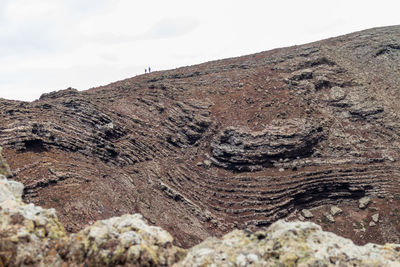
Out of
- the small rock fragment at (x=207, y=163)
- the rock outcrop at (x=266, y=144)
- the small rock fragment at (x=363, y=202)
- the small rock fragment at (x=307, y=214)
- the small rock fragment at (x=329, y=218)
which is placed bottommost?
the small rock fragment at (x=329, y=218)

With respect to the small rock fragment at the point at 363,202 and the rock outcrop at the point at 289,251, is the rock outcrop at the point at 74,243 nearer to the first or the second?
the rock outcrop at the point at 289,251

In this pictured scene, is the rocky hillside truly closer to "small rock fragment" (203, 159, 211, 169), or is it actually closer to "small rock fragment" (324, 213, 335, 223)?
"small rock fragment" (324, 213, 335, 223)

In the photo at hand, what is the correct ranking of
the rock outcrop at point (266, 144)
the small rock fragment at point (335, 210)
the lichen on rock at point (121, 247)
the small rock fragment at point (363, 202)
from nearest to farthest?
1. the lichen on rock at point (121, 247)
2. the small rock fragment at point (363, 202)
3. the small rock fragment at point (335, 210)
4. the rock outcrop at point (266, 144)

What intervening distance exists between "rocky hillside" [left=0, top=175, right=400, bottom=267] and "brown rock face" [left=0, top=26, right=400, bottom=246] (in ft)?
42.4

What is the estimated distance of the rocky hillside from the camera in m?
8.04

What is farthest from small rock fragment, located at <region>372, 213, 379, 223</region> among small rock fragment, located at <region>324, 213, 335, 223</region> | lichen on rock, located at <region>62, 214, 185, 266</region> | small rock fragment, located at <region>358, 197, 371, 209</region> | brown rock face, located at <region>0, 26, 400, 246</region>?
lichen on rock, located at <region>62, 214, 185, 266</region>

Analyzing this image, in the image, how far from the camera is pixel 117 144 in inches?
1268

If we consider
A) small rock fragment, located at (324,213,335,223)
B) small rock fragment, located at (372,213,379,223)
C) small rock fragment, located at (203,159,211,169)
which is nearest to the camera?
small rock fragment, located at (372,213,379,223)

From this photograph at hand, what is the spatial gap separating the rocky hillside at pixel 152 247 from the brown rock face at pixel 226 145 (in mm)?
12911

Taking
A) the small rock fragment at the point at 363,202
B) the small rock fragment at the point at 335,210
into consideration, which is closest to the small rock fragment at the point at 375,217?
the small rock fragment at the point at 363,202

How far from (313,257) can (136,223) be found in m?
5.38

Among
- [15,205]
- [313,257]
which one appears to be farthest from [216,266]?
[15,205]

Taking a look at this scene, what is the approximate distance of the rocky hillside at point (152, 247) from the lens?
804 centimetres

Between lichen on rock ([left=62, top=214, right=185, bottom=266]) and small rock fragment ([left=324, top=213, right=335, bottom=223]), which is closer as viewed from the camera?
lichen on rock ([left=62, top=214, right=185, bottom=266])
